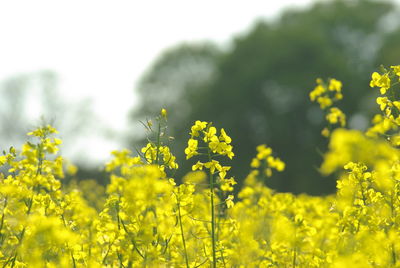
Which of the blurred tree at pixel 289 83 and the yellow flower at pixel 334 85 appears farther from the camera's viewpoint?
the blurred tree at pixel 289 83

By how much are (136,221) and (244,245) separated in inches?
77.0

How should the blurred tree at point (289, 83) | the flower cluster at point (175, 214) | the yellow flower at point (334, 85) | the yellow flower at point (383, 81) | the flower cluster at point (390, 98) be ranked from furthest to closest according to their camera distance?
1. the blurred tree at point (289, 83)
2. the yellow flower at point (334, 85)
3. the yellow flower at point (383, 81)
4. the flower cluster at point (390, 98)
5. the flower cluster at point (175, 214)

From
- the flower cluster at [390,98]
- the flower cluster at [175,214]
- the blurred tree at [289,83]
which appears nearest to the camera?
the flower cluster at [175,214]

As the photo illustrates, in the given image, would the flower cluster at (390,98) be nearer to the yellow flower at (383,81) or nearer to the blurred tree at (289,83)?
the yellow flower at (383,81)

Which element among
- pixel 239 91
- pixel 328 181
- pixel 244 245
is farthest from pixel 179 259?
pixel 239 91

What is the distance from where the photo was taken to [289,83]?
3222 centimetres

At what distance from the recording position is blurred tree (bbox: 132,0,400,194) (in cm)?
3036

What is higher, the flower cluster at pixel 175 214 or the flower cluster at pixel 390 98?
the flower cluster at pixel 390 98

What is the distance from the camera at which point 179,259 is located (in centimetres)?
532

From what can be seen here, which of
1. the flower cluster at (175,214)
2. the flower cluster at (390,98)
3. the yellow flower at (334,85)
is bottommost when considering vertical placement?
the flower cluster at (175,214)

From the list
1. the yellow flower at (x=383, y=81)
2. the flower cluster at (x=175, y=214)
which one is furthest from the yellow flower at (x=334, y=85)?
Answer: the yellow flower at (x=383, y=81)

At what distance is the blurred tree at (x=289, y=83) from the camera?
30.4m

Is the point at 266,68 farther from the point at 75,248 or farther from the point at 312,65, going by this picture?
the point at 75,248

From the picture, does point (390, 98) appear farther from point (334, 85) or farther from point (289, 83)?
point (289, 83)
